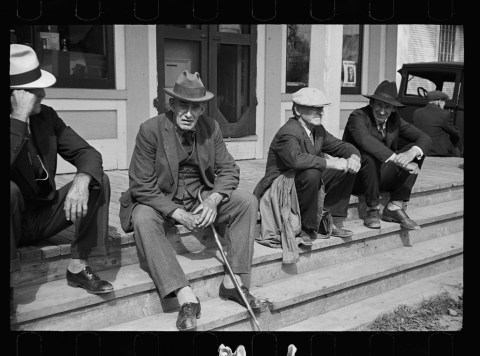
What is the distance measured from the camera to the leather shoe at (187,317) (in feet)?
11.3

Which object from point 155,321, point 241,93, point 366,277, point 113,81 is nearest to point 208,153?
point 155,321

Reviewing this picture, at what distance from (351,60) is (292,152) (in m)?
4.83

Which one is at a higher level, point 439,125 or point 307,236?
point 439,125

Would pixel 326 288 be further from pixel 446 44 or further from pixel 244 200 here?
pixel 446 44

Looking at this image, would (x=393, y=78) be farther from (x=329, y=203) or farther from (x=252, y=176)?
(x=329, y=203)

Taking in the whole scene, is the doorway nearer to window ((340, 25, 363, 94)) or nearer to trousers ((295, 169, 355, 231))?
window ((340, 25, 363, 94))

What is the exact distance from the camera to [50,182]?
3.45 meters

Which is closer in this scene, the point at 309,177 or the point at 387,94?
the point at 309,177

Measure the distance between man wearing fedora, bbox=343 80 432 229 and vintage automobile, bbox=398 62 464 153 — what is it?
3.90 metres

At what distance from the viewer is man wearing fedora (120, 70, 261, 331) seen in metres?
3.58

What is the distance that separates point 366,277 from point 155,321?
70.7 inches

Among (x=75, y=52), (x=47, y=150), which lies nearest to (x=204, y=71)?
(x=75, y=52)

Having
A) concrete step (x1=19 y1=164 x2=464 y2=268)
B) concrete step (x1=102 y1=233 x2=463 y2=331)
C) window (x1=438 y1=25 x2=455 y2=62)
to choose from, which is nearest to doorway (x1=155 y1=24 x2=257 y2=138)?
concrete step (x1=19 y1=164 x2=464 y2=268)

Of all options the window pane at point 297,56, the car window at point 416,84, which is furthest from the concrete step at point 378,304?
the car window at point 416,84
